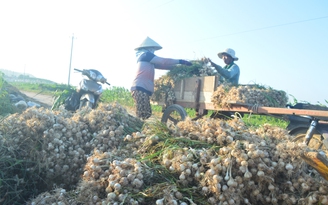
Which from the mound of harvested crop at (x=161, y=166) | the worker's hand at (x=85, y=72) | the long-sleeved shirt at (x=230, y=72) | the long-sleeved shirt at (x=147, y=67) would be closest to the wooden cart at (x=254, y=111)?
the mound of harvested crop at (x=161, y=166)

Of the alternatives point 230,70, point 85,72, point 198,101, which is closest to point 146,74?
point 198,101

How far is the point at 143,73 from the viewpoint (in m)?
7.09

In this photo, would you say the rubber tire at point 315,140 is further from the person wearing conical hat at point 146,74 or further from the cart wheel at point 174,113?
the person wearing conical hat at point 146,74

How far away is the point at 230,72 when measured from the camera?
21.3ft

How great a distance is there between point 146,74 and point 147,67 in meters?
0.16

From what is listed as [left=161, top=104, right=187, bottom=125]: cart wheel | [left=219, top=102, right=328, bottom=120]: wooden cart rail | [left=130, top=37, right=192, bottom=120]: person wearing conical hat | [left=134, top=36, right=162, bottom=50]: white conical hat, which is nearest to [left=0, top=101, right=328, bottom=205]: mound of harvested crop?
[left=219, top=102, right=328, bottom=120]: wooden cart rail

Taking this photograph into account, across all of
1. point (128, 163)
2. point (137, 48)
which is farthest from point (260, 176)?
point (137, 48)

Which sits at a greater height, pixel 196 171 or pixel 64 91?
pixel 64 91

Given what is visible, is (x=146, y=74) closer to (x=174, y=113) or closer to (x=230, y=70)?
(x=174, y=113)

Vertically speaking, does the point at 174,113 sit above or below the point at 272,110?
below

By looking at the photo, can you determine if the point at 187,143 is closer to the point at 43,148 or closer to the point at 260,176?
the point at 260,176

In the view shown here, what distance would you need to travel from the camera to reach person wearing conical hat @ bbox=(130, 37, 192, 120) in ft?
23.2

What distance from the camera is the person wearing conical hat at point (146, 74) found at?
7.09 m

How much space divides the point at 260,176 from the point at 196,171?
0.45 m
